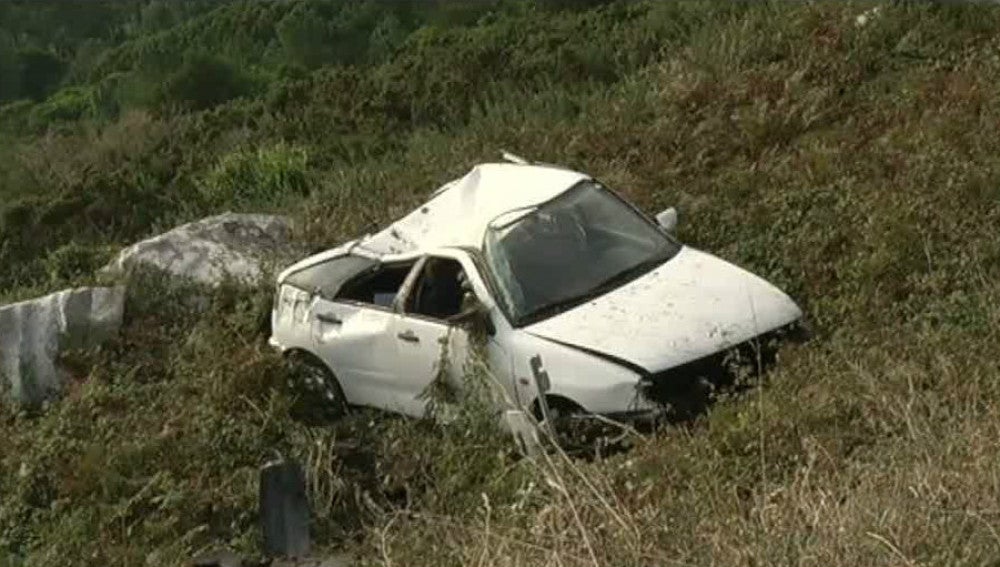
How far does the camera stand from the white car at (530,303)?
845 cm

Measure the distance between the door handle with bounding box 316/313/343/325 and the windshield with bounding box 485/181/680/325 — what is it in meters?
1.26

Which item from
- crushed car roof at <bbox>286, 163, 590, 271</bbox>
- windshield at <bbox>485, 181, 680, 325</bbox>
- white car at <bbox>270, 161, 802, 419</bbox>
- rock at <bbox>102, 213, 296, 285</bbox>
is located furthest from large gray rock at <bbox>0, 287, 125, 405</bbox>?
windshield at <bbox>485, 181, 680, 325</bbox>

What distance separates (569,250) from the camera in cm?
948

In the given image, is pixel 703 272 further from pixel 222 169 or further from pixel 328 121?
pixel 328 121

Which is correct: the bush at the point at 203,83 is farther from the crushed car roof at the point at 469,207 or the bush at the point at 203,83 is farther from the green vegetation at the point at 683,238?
the crushed car roof at the point at 469,207

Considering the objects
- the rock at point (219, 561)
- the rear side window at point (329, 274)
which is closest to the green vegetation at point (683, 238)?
the rear side window at point (329, 274)

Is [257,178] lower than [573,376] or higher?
lower

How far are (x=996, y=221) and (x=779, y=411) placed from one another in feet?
13.7

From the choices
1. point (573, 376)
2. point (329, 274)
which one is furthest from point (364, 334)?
point (573, 376)

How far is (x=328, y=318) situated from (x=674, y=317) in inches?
105

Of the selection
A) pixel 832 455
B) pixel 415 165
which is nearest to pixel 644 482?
pixel 832 455

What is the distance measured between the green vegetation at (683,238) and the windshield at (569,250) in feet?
3.39

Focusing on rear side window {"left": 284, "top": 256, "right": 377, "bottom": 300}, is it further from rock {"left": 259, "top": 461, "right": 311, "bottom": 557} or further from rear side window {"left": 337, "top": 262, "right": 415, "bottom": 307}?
rock {"left": 259, "top": 461, "right": 311, "bottom": 557}

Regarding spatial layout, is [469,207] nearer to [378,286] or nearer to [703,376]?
[378,286]
